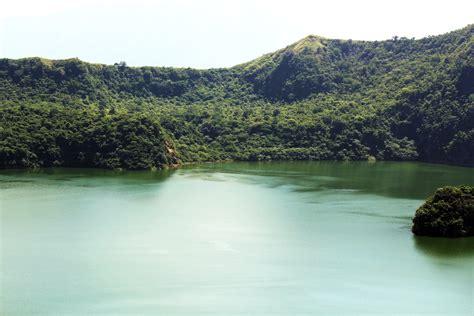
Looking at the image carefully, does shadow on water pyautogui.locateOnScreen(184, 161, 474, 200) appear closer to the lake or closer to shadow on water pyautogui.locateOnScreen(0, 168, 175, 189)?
the lake

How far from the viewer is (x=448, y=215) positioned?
1713 inches

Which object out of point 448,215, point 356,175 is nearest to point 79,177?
point 356,175

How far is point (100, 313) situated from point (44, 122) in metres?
60.3

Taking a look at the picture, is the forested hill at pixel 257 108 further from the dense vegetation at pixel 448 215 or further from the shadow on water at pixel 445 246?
the shadow on water at pixel 445 246

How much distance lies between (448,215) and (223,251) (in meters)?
14.7

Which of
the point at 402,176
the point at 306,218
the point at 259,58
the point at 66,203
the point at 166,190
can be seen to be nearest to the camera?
the point at 306,218

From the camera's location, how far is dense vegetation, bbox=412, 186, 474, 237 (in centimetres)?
4328

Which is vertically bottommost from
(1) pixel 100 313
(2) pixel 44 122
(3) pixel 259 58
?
(1) pixel 100 313

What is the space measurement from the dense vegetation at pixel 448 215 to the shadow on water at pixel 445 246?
533 millimetres

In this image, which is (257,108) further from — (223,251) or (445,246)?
(223,251)

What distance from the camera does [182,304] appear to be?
3098 centimetres

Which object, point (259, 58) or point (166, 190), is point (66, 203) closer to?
point (166, 190)

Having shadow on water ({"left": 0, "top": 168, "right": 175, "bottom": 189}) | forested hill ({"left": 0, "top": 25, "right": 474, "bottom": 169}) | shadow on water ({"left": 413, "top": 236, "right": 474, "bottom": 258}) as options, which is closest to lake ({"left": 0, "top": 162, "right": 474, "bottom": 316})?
shadow on water ({"left": 413, "top": 236, "right": 474, "bottom": 258})

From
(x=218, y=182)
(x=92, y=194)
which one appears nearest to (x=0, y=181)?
(x=92, y=194)
